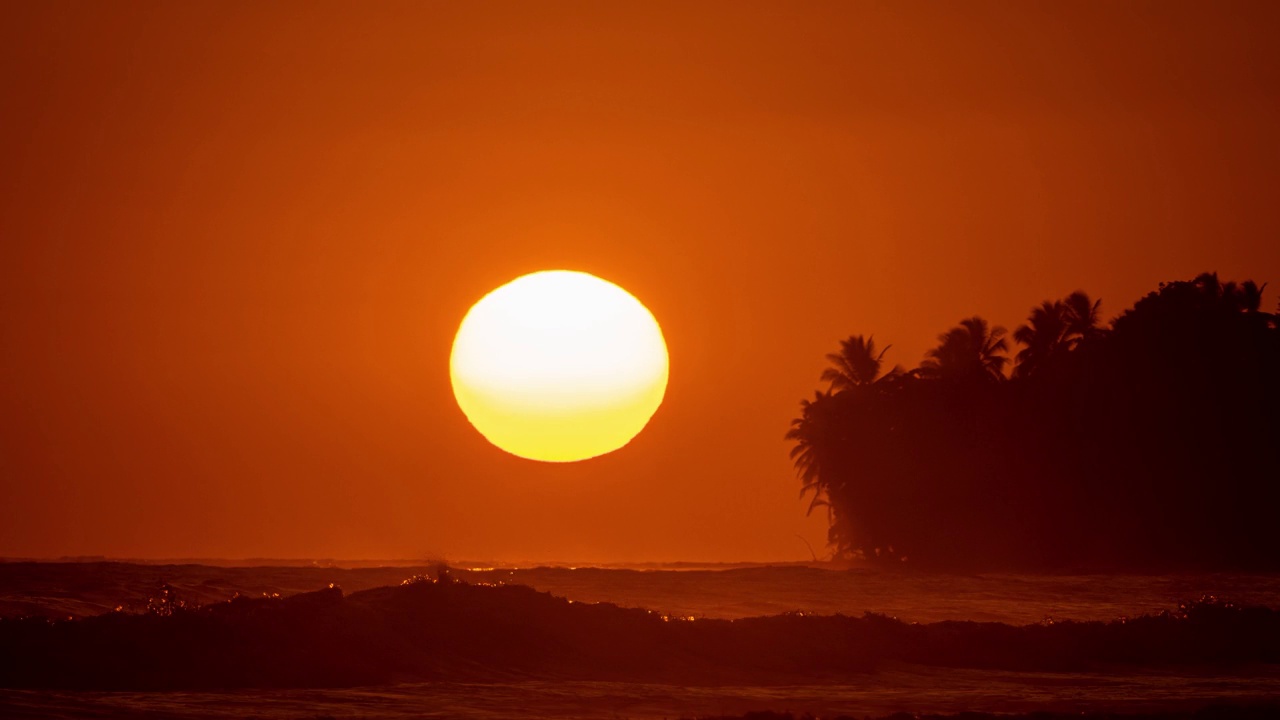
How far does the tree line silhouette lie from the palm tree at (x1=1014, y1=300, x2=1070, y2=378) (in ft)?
5.97

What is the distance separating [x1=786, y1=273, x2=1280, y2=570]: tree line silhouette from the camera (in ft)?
238

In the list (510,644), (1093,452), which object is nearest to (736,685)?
(510,644)

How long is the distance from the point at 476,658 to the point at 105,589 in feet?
45.8

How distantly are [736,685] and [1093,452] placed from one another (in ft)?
163

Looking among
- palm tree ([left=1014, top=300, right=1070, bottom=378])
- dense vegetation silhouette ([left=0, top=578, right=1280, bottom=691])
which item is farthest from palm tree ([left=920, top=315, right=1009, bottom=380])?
dense vegetation silhouette ([left=0, top=578, right=1280, bottom=691])

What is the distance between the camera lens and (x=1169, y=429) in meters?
74.1

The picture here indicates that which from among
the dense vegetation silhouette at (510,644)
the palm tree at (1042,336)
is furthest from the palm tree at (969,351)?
the dense vegetation silhouette at (510,644)

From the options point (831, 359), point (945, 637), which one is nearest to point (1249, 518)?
point (831, 359)

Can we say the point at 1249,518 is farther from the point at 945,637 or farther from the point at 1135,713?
the point at 1135,713

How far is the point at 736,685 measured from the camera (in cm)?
3075

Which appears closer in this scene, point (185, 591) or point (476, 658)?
point (476, 658)

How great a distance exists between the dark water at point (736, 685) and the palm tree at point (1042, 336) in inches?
1037

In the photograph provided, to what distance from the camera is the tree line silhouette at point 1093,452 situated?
72.6 m

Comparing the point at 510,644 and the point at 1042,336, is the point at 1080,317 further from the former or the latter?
the point at 510,644
